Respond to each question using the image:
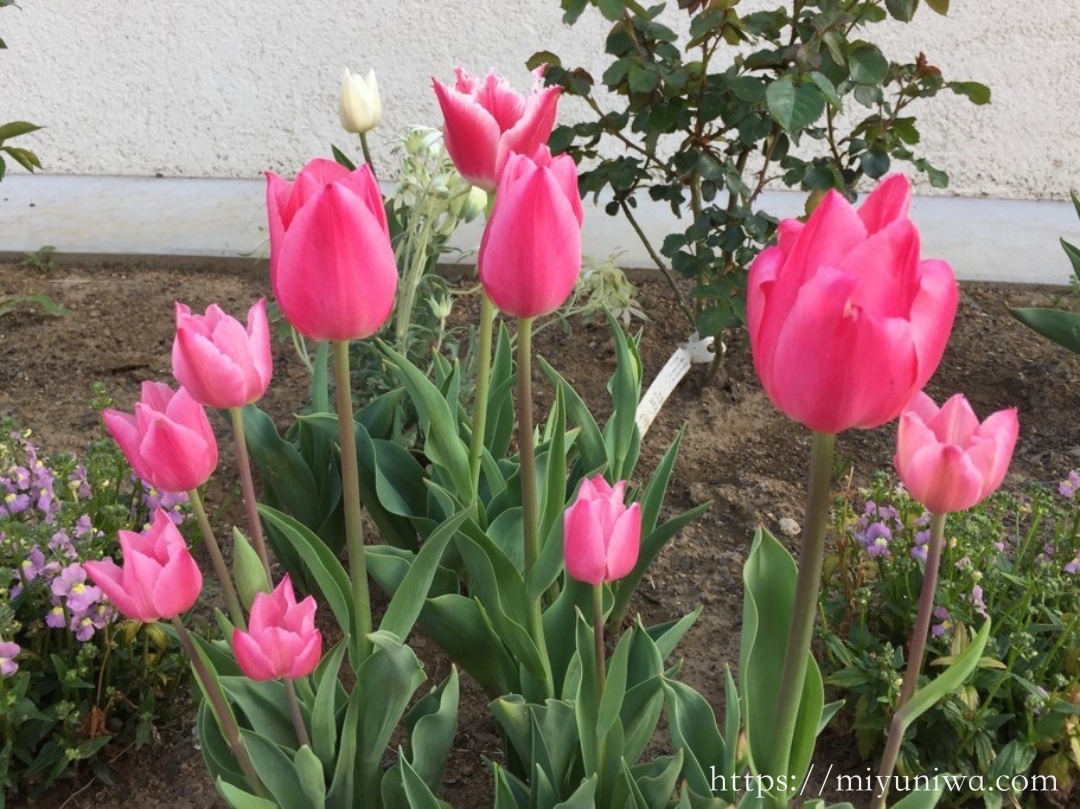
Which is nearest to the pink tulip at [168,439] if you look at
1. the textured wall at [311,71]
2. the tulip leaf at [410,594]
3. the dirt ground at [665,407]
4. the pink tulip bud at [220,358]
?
the pink tulip bud at [220,358]

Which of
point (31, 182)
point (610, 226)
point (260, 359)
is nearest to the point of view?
point (260, 359)

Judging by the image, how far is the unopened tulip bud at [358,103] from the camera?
1582 millimetres

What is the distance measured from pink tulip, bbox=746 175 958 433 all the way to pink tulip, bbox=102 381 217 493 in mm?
450

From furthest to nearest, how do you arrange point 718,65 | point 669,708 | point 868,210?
1. point 718,65
2. point 669,708
3. point 868,210

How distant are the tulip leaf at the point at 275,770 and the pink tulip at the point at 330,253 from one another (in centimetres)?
43

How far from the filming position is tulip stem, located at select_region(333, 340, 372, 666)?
0.79 meters

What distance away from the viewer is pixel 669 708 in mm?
968

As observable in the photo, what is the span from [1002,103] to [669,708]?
3.69 metres

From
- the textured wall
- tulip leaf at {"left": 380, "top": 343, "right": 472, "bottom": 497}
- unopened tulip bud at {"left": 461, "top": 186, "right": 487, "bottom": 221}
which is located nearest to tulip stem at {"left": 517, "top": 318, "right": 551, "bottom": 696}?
tulip leaf at {"left": 380, "top": 343, "right": 472, "bottom": 497}

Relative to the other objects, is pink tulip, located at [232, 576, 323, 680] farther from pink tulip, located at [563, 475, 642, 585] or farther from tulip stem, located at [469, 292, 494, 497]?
tulip stem, located at [469, 292, 494, 497]

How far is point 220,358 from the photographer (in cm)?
77

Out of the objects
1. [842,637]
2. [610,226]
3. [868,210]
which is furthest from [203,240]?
[868,210]

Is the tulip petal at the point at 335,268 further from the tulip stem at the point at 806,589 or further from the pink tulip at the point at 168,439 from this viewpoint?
the tulip stem at the point at 806,589

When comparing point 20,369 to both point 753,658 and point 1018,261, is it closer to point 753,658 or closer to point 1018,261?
point 753,658
